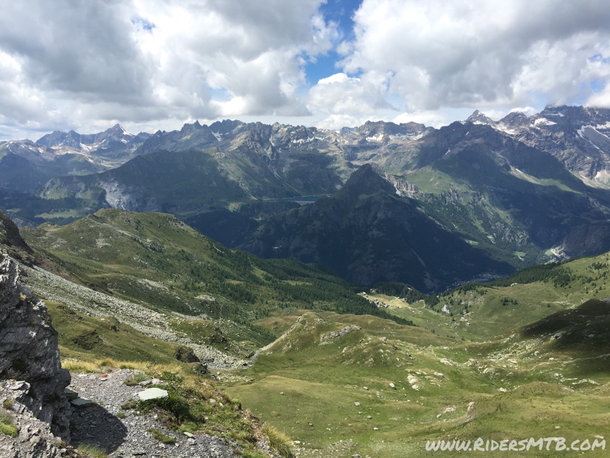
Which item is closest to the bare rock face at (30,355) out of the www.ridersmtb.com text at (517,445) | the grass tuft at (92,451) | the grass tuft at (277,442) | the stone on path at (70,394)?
the stone on path at (70,394)

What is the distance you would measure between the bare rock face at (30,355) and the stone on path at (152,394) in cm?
437

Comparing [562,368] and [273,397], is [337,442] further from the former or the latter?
[562,368]

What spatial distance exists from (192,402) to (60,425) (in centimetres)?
909

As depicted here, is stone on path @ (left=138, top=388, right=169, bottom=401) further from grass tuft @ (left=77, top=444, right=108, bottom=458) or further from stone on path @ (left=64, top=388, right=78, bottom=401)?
grass tuft @ (left=77, top=444, right=108, bottom=458)

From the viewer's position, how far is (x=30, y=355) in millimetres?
20031

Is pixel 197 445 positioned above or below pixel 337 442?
above

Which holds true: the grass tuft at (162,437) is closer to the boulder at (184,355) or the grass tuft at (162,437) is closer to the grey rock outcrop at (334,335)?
the boulder at (184,355)

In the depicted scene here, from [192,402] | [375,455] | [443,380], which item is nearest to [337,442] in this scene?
[375,455]

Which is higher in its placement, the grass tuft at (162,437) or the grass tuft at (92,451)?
the grass tuft at (92,451)

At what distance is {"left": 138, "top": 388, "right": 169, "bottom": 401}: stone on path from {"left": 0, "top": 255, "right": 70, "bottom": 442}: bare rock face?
4370 mm

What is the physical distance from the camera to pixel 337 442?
4538 centimetres

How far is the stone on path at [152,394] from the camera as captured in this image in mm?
23219

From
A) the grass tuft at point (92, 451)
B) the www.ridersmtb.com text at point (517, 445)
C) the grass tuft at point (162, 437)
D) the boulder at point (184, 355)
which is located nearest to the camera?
the grass tuft at point (92, 451)

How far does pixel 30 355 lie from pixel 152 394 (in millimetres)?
8009
